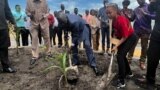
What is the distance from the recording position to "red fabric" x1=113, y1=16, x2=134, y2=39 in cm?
835

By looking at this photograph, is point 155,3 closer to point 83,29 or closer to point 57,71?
point 83,29

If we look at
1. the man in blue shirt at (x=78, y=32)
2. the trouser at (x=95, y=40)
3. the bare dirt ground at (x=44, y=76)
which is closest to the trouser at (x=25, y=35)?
the trouser at (x=95, y=40)

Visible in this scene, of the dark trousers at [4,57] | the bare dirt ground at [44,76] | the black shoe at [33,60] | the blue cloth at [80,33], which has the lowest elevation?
the bare dirt ground at [44,76]

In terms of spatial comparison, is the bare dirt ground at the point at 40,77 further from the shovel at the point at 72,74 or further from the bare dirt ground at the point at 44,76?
the shovel at the point at 72,74

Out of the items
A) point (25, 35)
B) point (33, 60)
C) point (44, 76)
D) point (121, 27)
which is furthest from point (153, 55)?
point (25, 35)

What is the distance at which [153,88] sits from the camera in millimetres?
8719

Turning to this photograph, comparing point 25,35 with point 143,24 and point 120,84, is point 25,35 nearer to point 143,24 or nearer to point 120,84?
point 143,24

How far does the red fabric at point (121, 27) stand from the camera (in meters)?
8.35

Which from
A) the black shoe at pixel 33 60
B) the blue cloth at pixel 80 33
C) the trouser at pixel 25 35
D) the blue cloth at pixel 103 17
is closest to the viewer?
the blue cloth at pixel 80 33

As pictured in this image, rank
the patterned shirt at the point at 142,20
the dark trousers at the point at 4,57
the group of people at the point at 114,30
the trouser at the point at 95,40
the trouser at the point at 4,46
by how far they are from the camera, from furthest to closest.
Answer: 1. the trouser at the point at 95,40
2. the patterned shirt at the point at 142,20
3. the dark trousers at the point at 4,57
4. the trouser at the point at 4,46
5. the group of people at the point at 114,30

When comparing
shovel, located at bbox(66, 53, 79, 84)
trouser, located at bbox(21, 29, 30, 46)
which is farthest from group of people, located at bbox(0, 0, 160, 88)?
trouser, located at bbox(21, 29, 30, 46)

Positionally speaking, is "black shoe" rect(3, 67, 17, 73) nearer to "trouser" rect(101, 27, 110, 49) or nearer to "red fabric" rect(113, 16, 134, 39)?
"red fabric" rect(113, 16, 134, 39)

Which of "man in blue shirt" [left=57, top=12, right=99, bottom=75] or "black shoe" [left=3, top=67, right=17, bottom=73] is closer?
"man in blue shirt" [left=57, top=12, right=99, bottom=75]

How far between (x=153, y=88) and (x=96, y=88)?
126cm
